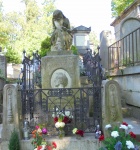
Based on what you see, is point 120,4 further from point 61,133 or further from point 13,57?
point 61,133

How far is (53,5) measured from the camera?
32.4m

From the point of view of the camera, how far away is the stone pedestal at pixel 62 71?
6.66 metres

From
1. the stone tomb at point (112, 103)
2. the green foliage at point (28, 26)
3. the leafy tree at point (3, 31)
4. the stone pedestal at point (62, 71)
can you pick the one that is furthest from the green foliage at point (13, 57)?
the stone tomb at point (112, 103)

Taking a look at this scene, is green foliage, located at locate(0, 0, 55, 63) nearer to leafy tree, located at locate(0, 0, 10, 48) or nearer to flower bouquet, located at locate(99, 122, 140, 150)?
leafy tree, located at locate(0, 0, 10, 48)

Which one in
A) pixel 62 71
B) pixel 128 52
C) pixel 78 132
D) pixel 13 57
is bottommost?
pixel 78 132

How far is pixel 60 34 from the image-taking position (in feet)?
23.8

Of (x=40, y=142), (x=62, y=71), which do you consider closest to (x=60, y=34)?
(x=62, y=71)

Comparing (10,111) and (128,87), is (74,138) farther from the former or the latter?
(128,87)

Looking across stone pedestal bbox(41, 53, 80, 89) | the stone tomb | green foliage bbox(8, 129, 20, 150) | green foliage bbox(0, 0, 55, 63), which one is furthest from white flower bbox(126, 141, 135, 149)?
green foliage bbox(0, 0, 55, 63)

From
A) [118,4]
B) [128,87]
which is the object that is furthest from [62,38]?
[118,4]

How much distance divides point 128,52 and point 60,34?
10.5ft

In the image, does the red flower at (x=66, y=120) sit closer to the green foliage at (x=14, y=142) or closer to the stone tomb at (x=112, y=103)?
the stone tomb at (x=112, y=103)

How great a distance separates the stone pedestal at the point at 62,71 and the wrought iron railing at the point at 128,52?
2.13 meters

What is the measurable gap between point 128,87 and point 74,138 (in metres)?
3.77
